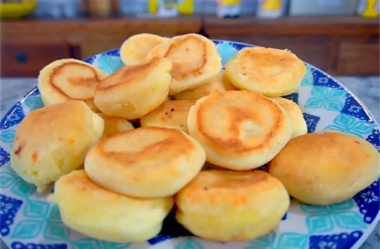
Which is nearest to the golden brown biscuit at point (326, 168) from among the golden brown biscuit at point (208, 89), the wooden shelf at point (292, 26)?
the golden brown biscuit at point (208, 89)

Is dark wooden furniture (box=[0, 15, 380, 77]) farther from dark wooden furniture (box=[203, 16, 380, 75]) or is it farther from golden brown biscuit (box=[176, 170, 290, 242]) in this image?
golden brown biscuit (box=[176, 170, 290, 242])

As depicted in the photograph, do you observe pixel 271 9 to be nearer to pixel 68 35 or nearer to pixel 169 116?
pixel 68 35

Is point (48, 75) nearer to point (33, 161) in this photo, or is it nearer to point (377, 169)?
point (33, 161)

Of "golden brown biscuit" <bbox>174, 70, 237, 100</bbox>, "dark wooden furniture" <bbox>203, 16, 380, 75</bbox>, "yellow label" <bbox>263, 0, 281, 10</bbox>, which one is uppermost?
"yellow label" <bbox>263, 0, 281, 10</bbox>

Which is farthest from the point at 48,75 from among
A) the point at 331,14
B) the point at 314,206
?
the point at 331,14

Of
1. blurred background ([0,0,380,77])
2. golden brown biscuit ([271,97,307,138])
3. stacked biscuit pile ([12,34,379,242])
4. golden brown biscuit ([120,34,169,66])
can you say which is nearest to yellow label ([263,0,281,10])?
blurred background ([0,0,380,77])

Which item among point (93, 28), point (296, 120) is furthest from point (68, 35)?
point (296, 120)
